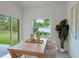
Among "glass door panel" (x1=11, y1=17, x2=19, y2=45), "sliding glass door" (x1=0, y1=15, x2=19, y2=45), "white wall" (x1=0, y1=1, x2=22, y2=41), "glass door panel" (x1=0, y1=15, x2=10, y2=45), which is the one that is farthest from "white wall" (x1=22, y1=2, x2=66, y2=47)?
"glass door panel" (x1=0, y1=15, x2=10, y2=45)

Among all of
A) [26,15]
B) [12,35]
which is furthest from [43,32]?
[12,35]

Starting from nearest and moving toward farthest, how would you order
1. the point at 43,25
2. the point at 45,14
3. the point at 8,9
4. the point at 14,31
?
the point at 8,9, the point at 14,31, the point at 45,14, the point at 43,25

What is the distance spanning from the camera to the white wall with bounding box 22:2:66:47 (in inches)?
279

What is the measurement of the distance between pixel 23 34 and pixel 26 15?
110cm

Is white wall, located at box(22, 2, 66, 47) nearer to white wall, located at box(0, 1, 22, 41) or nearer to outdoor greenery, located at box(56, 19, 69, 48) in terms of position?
outdoor greenery, located at box(56, 19, 69, 48)

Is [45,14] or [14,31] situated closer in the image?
[14,31]

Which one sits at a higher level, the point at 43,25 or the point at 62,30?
the point at 43,25

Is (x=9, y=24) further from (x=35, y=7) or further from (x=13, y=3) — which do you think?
(x=35, y=7)

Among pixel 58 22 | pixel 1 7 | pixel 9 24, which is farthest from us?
pixel 58 22

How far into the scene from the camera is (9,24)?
600 centimetres

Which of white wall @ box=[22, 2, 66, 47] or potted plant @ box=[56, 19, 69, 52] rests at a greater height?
white wall @ box=[22, 2, 66, 47]

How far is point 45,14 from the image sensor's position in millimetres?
7246

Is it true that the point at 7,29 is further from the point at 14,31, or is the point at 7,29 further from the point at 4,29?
the point at 14,31

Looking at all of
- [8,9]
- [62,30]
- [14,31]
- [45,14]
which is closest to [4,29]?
[8,9]
